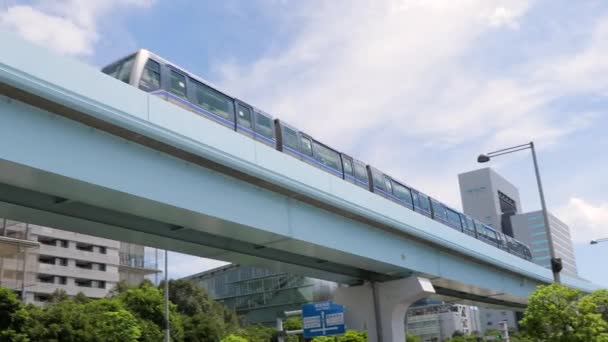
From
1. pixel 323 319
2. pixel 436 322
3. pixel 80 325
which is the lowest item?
pixel 323 319

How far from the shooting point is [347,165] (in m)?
21.8

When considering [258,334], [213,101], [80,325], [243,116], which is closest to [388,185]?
[243,116]

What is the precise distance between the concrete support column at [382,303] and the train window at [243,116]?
9444 millimetres

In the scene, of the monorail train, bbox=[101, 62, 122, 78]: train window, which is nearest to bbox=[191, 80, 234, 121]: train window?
the monorail train

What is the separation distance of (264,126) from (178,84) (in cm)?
332

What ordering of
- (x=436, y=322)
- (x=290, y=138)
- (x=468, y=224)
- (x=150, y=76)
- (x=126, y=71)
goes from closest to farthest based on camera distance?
Answer: 1. (x=150, y=76)
2. (x=126, y=71)
3. (x=290, y=138)
4. (x=468, y=224)
5. (x=436, y=322)

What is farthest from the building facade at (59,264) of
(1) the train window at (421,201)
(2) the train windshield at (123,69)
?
(2) the train windshield at (123,69)

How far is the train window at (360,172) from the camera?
886 inches

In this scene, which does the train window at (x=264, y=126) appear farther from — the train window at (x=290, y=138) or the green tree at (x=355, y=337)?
the green tree at (x=355, y=337)

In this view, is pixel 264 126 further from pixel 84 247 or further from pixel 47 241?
pixel 84 247

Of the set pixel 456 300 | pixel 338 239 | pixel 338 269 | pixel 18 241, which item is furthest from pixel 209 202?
pixel 18 241

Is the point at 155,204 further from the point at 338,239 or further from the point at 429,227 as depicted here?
the point at 429,227

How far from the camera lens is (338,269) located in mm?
22422

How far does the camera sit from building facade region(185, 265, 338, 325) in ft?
263
